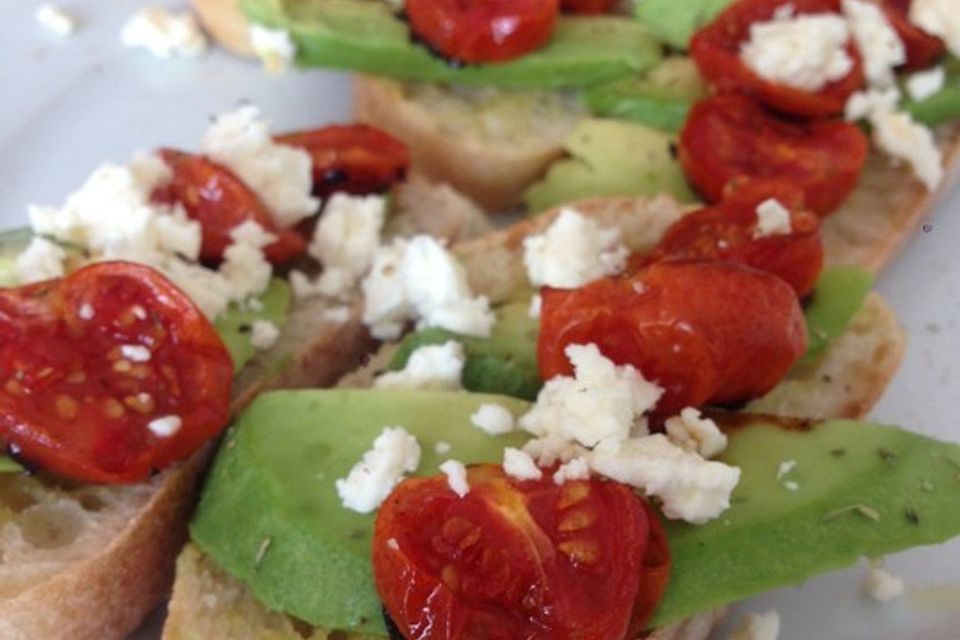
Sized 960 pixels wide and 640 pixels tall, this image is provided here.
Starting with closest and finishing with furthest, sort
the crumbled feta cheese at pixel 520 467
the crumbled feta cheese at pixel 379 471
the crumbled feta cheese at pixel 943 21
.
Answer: the crumbled feta cheese at pixel 520 467 → the crumbled feta cheese at pixel 379 471 → the crumbled feta cheese at pixel 943 21

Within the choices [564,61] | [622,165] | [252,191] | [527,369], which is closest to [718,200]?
[622,165]

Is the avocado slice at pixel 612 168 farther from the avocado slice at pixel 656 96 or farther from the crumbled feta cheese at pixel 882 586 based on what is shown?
the crumbled feta cheese at pixel 882 586

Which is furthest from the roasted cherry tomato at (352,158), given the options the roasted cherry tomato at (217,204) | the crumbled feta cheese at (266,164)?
the roasted cherry tomato at (217,204)

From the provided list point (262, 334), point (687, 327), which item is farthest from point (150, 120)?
point (687, 327)

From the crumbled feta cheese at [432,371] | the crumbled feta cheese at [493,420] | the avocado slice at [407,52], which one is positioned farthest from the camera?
the avocado slice at [407,52]

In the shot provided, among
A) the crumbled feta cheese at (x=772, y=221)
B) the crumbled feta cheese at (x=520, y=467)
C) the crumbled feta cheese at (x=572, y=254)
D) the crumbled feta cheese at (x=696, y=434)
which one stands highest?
the crumbled feta cheese at (x=772, y=221)

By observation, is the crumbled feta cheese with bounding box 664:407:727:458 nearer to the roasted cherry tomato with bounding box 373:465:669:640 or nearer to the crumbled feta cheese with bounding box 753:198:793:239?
the roasted cherry tomato with bounding box 373:465:669:640
